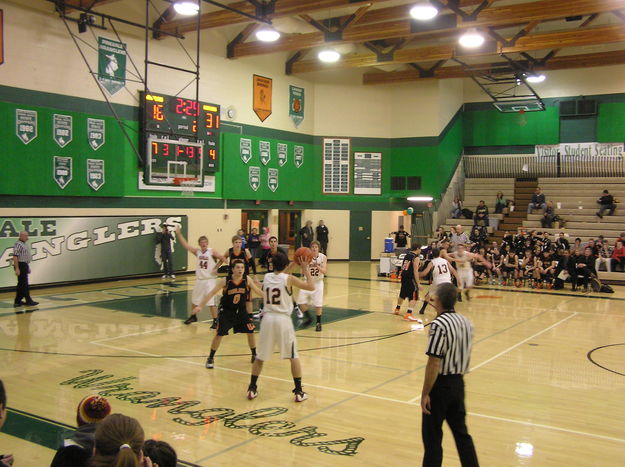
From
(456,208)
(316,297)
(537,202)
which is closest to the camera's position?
(316,297)

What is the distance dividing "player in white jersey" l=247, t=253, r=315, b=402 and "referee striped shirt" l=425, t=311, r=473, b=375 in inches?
119

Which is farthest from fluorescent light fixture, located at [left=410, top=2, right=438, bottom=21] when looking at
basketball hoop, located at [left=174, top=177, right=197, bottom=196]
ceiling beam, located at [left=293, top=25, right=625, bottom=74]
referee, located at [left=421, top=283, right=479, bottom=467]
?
referee, located at [left=421, top=283, right=479, bottom=467]

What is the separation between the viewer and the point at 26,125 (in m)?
17.4

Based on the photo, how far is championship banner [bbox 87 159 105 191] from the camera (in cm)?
1903

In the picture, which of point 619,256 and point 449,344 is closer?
point 449,344

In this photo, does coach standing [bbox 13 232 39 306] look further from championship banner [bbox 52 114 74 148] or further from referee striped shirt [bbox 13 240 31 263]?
championship banner [bbox 52 114 74 148]

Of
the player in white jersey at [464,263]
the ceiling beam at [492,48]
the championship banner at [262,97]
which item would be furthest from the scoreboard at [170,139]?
the player in white jersey at [464,263]

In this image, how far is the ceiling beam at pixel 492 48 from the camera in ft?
67.2

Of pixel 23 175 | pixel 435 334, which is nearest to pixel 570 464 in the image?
pixel 435 334

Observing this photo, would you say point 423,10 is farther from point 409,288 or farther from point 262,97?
point 262,97

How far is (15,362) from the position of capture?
375 inches

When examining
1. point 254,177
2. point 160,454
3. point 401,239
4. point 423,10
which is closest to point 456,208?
point 401,239

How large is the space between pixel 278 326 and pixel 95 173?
13.4 metres

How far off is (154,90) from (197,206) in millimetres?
4443
